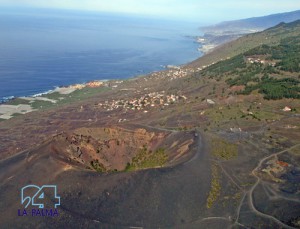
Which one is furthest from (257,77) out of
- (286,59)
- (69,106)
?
(69,106)

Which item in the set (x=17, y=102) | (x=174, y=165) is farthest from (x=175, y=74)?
(x=174, y=165)

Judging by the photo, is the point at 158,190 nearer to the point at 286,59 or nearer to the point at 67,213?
the point at 67,213

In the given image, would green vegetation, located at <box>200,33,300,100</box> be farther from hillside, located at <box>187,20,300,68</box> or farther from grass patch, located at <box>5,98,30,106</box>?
grass patch, located at <box>5,98,30,106</box>

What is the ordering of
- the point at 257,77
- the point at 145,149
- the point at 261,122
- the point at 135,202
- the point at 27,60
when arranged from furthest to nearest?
the point at 27,60
the point at 257,77
the point at 261,122
the point at 145,149
the point at 135,202

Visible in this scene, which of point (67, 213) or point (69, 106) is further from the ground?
point (67, 213)

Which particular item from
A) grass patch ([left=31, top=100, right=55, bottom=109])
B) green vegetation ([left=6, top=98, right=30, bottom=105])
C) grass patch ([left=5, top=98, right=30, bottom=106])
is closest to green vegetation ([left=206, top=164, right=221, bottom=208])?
grass patch ([left=31, top=100, right=55, bottom=109])

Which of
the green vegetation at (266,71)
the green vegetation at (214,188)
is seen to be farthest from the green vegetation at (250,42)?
the green vegetation at (214,188)
